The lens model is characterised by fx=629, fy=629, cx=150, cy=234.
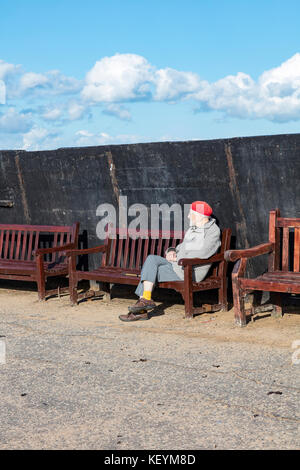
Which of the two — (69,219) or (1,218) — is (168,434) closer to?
(69,219)

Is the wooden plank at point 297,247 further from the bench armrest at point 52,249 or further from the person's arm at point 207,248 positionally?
the bench armrest at point 52,249

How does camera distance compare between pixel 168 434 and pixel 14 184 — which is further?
pixel 14 184

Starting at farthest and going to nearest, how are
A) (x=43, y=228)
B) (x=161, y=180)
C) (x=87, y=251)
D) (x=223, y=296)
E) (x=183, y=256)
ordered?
(x=43, y=228)
(x=161, y=180)
(x=87, y=251)
(x=223, y=296)
(x=183, y=256)

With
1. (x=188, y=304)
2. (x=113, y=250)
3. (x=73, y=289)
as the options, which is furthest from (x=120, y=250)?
(x=188, y=304)

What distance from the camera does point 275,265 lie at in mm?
7047

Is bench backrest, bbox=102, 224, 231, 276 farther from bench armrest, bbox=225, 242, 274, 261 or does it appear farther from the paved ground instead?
bench armrest, bbox=225, 242, 274, 261

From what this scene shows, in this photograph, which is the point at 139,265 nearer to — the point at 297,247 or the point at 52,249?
the point at 52,249

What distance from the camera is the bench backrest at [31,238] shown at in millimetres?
8938

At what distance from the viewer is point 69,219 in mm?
9375

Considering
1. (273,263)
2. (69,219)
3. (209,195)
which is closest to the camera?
(273,263)

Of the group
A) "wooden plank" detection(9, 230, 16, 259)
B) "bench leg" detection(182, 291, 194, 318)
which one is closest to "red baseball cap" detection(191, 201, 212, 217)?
"bench leg" detection(182, 291, 194, 318)

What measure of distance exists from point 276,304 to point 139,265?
2012 millimetres

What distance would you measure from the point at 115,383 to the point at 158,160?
4050mm

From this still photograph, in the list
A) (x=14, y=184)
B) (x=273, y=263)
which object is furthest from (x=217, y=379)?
(x=14, y=184)
